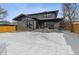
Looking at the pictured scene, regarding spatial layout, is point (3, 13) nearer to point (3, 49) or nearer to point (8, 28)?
point (8, 28)

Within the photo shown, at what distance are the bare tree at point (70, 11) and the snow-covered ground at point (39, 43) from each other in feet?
Answer: 0.69

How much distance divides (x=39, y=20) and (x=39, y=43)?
32 centimetres

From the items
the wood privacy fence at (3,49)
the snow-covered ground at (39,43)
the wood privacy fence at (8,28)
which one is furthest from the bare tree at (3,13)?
the wood privacy fence at (3,49)

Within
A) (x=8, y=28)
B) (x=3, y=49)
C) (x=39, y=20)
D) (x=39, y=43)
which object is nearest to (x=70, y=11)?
(x=39, y=20)

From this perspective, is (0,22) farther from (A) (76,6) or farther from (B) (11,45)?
(A) (76,6)

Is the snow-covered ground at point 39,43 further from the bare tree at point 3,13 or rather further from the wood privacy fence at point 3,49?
the bare tree at point 3,13

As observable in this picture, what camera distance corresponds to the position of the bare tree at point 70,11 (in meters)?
3.35

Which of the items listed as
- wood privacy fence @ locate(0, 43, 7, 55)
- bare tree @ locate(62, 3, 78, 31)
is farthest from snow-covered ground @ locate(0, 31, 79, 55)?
bare tree @ locate(62, 3, 78, 31)

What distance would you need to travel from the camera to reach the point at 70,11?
11.0ft

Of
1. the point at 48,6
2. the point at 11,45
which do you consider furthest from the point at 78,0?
the point at 11,45

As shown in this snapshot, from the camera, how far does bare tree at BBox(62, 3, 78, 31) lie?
11.0 feet

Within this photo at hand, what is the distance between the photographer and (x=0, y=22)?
3.42 meters

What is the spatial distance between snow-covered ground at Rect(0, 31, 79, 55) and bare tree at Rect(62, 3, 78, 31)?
0.21m

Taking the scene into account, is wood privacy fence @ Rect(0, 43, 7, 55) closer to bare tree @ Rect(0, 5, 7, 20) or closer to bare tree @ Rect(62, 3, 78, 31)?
bare tree @ Rect(0, 5, 7, 20)
